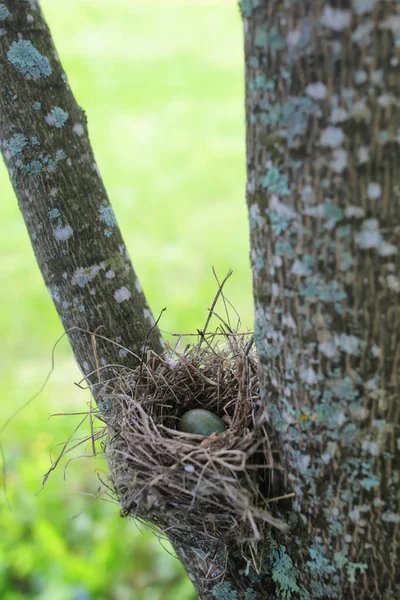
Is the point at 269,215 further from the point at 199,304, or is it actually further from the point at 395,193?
the point at 199,304

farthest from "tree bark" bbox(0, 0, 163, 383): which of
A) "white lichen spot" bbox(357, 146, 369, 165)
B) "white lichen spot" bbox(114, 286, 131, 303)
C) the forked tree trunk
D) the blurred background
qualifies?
the blurred background

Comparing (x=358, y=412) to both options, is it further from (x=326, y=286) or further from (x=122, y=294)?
(x=122, y=294)

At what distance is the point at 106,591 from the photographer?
7.47 ft

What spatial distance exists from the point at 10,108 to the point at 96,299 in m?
0.42

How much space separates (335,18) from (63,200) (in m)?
0.69

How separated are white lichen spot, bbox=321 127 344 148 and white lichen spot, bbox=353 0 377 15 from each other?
0.42 feet

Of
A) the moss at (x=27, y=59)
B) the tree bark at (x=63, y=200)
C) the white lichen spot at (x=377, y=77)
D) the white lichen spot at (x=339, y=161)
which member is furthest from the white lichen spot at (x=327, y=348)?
the moss at (x=27, y=59)

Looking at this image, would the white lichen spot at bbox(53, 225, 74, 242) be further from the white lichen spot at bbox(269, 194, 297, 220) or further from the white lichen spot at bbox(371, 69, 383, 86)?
the white lichen spot at bbox(371, 69, 383, 86)

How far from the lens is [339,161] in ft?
2.32

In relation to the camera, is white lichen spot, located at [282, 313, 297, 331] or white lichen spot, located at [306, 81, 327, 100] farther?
white lichen spot, located at [282, 313, 297, 331]

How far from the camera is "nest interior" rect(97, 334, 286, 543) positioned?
912mm

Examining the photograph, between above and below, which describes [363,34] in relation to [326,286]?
above

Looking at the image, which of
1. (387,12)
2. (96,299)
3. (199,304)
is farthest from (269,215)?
(199,304)

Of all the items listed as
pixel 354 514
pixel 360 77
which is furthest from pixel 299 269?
pixel 354 514
